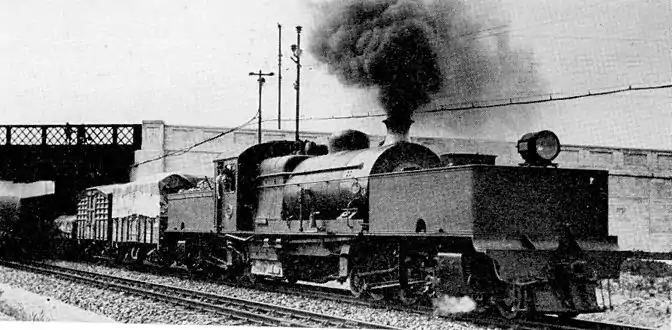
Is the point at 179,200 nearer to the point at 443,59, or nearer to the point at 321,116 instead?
the point at 321,116

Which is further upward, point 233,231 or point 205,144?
point 205,144

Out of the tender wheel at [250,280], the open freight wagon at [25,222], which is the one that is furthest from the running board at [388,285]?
the open freight wagon at [25,222]

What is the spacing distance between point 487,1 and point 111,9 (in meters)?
5.50

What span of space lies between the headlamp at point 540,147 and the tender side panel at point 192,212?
296 inches

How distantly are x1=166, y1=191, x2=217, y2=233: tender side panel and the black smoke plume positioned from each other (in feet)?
17.4

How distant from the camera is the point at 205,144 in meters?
24.0

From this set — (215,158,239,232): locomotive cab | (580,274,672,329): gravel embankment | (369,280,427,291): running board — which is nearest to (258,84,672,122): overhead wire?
(369,280,427,291): running board

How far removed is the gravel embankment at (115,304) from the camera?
10.6 m

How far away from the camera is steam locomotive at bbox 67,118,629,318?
29.0ft

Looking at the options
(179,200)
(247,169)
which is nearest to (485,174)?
(247,169)

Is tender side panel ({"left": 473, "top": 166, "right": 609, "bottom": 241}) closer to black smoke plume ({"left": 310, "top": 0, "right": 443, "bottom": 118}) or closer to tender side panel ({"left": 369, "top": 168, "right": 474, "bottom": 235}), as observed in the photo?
tender side panel ({"left": 369, "top": 168, "right": 474, "bottom": 235})

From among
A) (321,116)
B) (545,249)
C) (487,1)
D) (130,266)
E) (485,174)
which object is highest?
(487,1)

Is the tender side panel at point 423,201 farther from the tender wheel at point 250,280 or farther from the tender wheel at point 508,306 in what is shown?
the tender wheel at point 250,280

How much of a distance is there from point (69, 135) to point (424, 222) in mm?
14387
